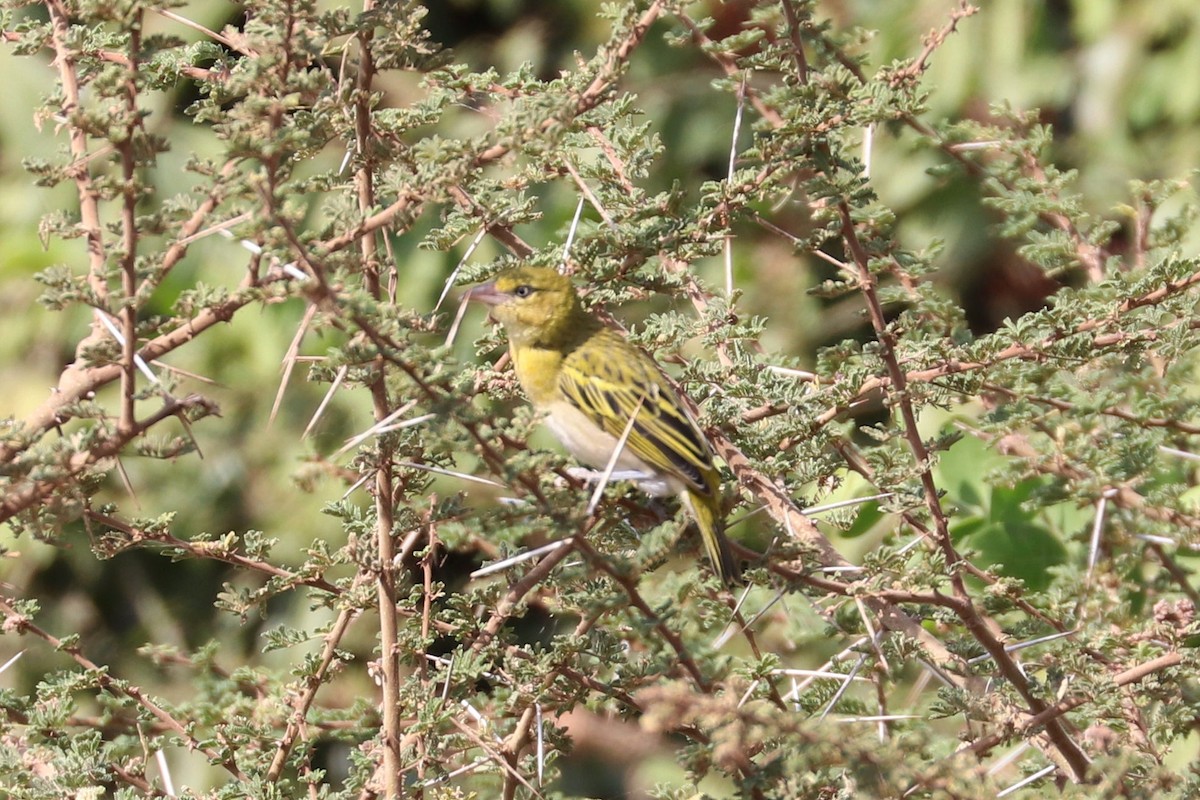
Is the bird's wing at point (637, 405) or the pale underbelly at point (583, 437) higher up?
the bird's wing at point (637, 405)

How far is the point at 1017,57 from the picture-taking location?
26.6 feet

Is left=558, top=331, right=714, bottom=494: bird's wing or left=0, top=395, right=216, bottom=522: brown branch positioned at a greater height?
left=0, top=395, right=216, bottom=522: brown branch

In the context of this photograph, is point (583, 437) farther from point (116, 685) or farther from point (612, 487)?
point (116, 685)

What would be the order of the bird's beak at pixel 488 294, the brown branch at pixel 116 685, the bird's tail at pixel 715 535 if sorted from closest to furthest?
the brown branch at pixel 116 685, the bird's tail at pixel 715 535, the bird's beak at pixel 488 294

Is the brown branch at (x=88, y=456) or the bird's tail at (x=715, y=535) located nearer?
the brown branch at (x=88, y=456)

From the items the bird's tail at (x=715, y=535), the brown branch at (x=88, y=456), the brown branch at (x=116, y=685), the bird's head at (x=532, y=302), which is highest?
the brown branch at (x=88, y=456)

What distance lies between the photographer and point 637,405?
3182 millimetres

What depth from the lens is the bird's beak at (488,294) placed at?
3.52 metres

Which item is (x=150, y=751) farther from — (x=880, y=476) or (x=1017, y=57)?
(x=1017, y=57)

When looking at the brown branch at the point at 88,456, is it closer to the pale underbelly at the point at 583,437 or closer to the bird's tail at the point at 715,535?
the bird's tail at the point at 715,535

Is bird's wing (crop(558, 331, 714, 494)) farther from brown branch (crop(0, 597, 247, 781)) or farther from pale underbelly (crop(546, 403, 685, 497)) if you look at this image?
brown branch (crop(0, 597, 247, 781))

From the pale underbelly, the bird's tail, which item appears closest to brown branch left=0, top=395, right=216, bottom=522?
the bird's tail

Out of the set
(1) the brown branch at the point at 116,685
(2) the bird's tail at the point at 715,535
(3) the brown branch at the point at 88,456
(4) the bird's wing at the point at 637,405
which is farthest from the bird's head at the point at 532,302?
(3) the brown branch at the point at 88,456

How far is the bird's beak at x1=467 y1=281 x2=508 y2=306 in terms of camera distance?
3516mm
